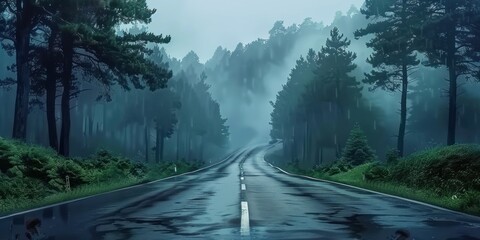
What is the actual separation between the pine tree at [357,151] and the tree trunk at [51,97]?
23175mm

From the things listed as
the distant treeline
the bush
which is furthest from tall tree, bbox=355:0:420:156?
the bush

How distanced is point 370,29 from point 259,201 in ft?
96.2

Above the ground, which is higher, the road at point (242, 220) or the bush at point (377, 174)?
the road at point (242, 220)

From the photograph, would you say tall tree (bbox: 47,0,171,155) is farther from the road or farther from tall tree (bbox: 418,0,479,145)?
tall tree (bbox: 418,0,479,145)

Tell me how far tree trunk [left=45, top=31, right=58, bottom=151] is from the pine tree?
23.2 m

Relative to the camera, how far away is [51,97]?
30969mm

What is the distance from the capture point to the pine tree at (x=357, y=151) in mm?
44281

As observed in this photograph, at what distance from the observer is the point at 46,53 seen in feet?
103

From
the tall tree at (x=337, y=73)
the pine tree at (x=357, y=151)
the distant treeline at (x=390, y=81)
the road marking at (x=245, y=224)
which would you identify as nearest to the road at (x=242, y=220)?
the road marking at (x=245, y=224)

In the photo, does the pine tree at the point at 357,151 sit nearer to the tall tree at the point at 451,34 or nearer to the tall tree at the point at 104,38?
the tall tree at the point at 451,34

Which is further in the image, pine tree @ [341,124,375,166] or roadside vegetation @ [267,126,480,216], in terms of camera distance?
pine tree @ [341,124,375,166]

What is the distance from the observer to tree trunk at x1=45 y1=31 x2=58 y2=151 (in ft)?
99.9

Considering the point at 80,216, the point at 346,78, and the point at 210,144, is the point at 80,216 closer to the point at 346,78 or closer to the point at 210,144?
the point at 346,78

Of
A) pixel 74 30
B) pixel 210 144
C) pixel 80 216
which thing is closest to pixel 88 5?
pixel 74 30
